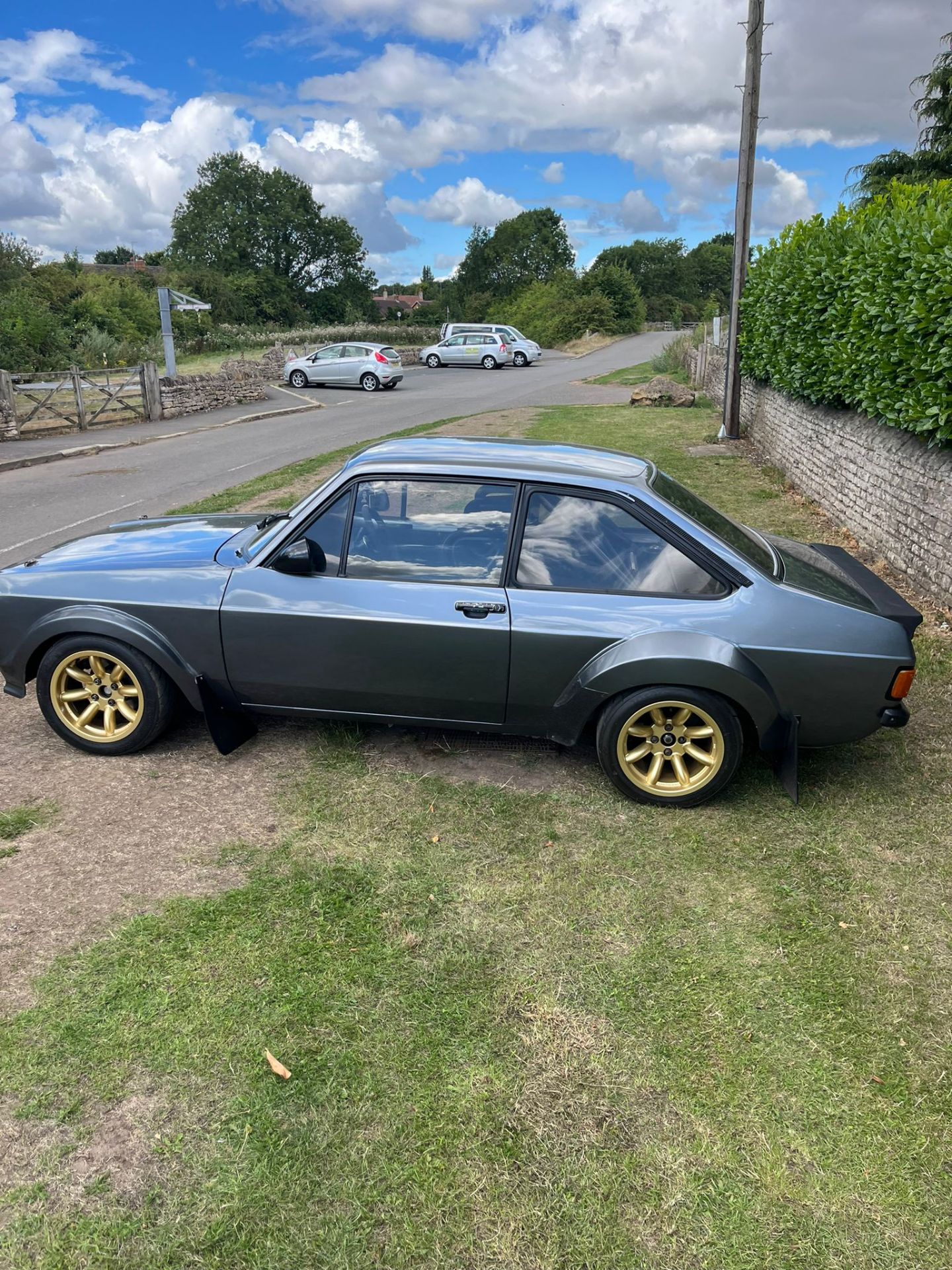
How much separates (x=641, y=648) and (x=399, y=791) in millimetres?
1346

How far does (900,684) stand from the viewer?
397 cm

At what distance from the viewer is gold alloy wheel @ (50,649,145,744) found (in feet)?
14.7

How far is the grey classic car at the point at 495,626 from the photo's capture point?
398 cm

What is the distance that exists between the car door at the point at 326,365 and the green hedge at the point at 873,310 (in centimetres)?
1939

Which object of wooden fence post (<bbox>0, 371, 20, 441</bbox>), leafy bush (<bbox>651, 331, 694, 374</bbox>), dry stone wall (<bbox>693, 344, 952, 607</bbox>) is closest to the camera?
dry stone wall (<bbox>693, 344, 952, 607</bbox>)

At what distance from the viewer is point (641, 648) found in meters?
3.97

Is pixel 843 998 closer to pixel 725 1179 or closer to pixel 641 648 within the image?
pixel 725 1179

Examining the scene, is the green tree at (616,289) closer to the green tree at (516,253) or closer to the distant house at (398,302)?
the green tree at (516,253)

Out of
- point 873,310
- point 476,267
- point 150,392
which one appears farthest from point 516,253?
point 873,310

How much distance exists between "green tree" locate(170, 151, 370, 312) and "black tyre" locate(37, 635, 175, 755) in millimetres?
84885

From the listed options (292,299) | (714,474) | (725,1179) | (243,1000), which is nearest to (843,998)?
(725,1179)

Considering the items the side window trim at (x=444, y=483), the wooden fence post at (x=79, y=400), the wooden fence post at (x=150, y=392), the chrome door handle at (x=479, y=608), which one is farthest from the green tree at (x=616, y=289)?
the chrome door handle at (x=479, y=608)

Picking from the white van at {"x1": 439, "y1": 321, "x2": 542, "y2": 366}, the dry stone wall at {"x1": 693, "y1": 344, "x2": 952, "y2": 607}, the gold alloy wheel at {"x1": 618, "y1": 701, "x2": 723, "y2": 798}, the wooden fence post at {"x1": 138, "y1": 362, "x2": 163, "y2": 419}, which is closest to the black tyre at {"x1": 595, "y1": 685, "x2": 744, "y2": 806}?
the gold alloy wheel at {"x1": 618, "y1": 701, "x2": 723, "y2": 798}

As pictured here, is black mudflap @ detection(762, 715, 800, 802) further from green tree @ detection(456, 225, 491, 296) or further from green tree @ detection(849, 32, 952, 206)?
green tree @ detection(456, 225, 491, 296)
